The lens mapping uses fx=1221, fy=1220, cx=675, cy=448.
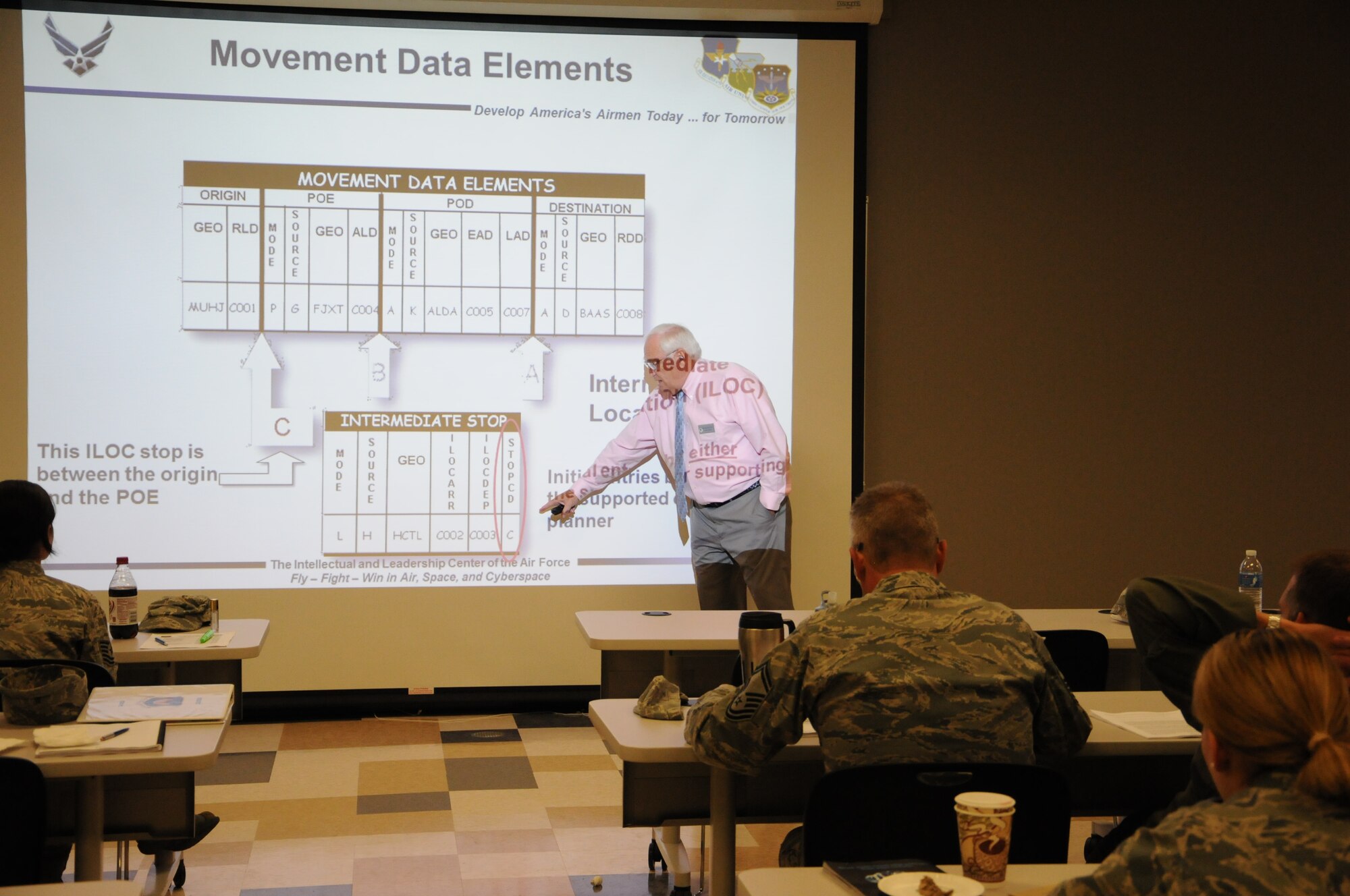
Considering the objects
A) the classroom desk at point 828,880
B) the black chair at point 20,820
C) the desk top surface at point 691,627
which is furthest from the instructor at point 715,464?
the classroom desk at point 828,880

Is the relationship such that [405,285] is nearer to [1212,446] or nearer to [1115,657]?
[1115,657]

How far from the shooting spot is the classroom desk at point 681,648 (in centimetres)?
348

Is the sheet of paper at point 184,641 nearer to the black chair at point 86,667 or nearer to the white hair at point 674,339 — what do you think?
the black chair at point 86,667

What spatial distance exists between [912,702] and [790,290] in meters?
3.79

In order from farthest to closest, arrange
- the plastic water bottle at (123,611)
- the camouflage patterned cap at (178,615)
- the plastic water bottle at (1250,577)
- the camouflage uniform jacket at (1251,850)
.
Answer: the plastic water bottle at (1250,577), the camouflage patterned cap at (178,615), the plastic water bottle at (123,611), the camouflage uniform jacket at (1251,850)

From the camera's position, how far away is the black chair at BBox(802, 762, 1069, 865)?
179 centimetres

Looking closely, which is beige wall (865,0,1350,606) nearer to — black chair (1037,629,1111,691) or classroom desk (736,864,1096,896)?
black chair (1037,629,1111,691)

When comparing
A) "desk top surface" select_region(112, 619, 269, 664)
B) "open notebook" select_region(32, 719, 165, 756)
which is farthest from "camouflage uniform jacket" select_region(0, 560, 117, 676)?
"desk top surface" select_region(112, 619, 269, 664)

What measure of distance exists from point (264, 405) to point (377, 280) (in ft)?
2.37

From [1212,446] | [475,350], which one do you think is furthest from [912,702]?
[1212,446]

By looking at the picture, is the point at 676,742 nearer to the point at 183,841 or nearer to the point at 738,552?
the point at 183,841

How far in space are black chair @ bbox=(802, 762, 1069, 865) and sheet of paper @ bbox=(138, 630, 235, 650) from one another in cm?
218

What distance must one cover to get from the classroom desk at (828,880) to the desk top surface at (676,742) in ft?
1.77

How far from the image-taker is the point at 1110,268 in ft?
19.3
